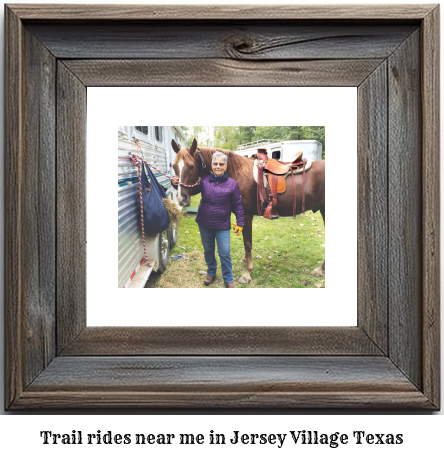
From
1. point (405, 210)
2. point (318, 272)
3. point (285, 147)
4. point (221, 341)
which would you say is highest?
point (285, 147)

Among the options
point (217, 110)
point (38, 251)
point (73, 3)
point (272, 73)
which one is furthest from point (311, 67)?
point (38, 251)

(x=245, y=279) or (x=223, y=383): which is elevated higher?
(x=245, y=279)

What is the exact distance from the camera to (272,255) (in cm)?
72

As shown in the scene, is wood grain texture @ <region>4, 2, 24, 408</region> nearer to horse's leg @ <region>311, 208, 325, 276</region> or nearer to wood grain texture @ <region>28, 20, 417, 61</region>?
wood grain texture @ <region>28, 20, 417, 61</region>

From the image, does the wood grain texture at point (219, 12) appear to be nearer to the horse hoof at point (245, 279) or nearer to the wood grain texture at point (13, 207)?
the wood grain texture at point (13, 207)

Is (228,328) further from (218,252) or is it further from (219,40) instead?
(219,40)

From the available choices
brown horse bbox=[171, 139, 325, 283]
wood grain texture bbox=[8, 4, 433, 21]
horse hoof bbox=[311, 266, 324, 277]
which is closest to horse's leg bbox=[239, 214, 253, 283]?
brown horse bbox=[171, 139, 325, 283]

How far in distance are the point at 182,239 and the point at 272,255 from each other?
15 cm

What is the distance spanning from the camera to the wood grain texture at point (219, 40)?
710mm

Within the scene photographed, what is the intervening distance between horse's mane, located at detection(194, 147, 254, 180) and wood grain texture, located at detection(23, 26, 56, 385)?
25 centimetres

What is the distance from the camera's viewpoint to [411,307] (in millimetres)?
714

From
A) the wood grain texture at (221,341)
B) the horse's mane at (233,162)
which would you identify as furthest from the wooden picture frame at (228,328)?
the horse's mane at (233,162)

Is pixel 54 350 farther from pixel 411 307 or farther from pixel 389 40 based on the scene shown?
A: pixel 389 40
